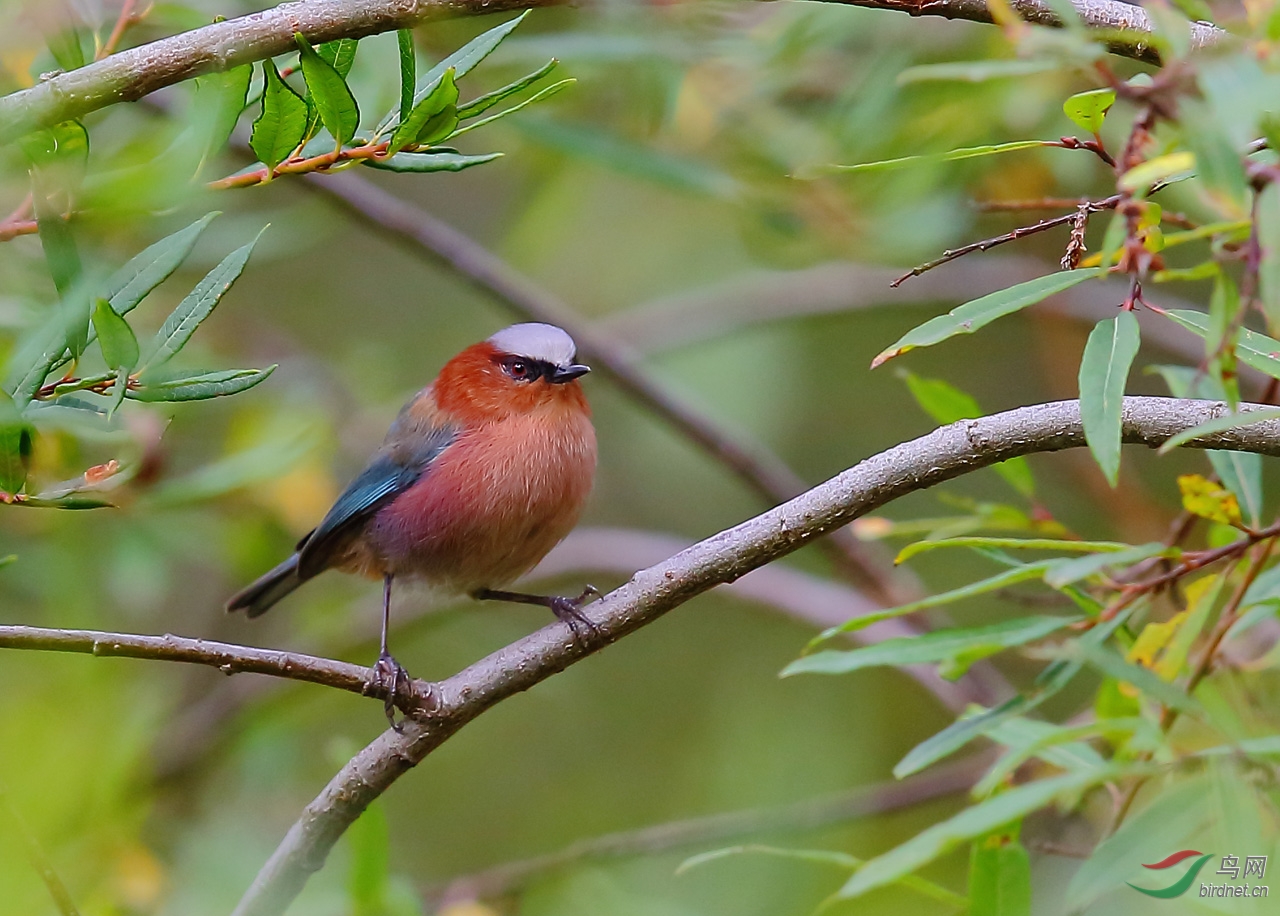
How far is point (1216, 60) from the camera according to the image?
145 cm

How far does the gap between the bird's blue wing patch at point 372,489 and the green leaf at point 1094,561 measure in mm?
2465

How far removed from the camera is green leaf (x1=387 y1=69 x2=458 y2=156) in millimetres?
2055

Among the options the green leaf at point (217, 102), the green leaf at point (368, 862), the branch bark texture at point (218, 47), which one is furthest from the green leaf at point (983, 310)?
the green leaf at point (368, 862)

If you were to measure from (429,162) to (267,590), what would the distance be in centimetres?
302

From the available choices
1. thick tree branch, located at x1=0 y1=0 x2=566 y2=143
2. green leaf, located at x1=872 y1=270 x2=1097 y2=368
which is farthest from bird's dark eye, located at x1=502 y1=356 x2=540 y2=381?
green leaf, located at x1=872 y1=270 x2=1097 y2=368

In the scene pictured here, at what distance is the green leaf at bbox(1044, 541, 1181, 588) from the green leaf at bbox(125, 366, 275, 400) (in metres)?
1.30

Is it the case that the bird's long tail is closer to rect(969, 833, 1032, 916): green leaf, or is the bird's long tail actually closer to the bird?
the bird

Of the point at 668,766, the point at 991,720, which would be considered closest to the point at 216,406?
the point at 668,766

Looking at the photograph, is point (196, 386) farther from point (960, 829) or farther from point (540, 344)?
point (540, 344)

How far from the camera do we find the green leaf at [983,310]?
1883mm

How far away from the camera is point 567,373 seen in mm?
4227

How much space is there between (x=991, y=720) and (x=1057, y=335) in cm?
393

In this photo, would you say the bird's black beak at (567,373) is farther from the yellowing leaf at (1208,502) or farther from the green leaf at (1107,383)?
the green leaf at (1107,383)

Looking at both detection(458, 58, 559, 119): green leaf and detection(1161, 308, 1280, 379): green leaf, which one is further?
detection(458, 58, 559, 119): green leaf
